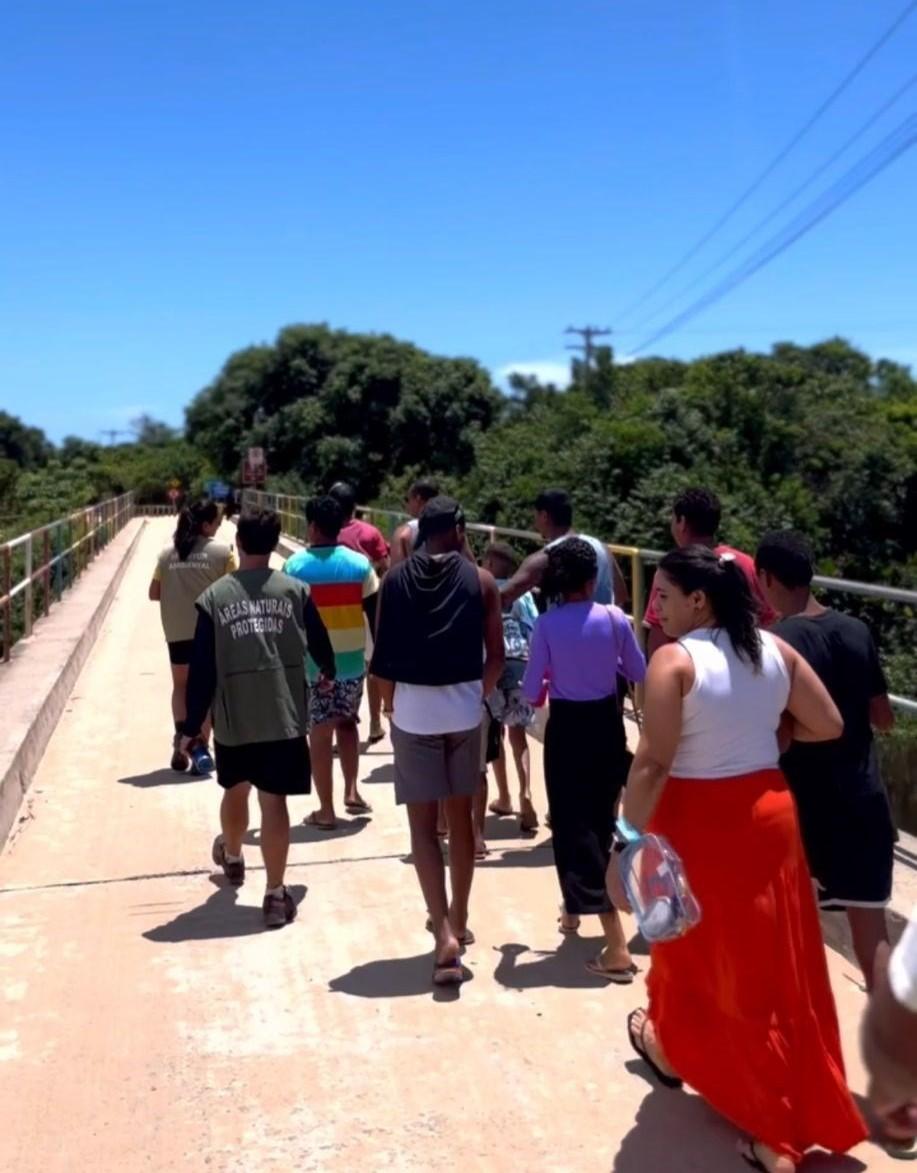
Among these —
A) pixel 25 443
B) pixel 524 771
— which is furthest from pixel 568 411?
pixel 25 443

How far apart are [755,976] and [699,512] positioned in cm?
199

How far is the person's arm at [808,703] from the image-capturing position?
11.4 ft

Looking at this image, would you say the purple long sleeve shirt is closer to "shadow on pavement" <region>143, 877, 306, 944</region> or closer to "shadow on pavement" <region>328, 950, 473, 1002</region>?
"shadow on pavement" <region>328, 950, 473, 1002</region>

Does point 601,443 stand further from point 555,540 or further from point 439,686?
point 439,686

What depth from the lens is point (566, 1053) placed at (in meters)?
4.06

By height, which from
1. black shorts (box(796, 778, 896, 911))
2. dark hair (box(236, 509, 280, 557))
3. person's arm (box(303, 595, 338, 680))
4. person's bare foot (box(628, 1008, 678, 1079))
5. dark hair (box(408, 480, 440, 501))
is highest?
dark hair (box(408, 480, 440, 501))

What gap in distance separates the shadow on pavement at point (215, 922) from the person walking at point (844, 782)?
7.81 ft

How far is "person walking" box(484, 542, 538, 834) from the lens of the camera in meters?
6.25

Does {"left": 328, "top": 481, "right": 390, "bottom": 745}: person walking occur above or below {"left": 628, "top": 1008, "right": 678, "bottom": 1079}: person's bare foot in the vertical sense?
above

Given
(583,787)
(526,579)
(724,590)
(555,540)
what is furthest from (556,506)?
(724,590)

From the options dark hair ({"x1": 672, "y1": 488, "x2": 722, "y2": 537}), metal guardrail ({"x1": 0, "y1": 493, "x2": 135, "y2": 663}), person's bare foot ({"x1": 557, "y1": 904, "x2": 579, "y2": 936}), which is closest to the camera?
dark hair ({"x1": 672, "y1": 488, "x2": 722, "y2": 537})

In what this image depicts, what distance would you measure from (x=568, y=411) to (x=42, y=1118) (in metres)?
29.1

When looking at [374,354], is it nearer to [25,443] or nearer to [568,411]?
[568,411]

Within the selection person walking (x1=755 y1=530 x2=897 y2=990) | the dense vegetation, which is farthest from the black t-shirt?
the dense vegetation
